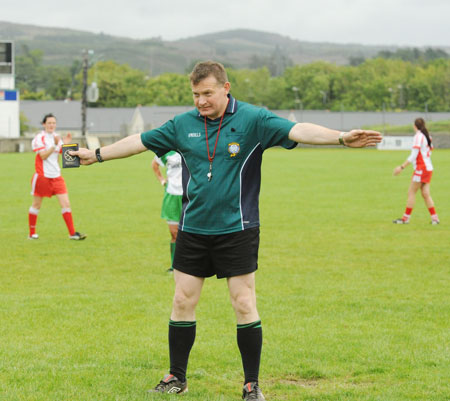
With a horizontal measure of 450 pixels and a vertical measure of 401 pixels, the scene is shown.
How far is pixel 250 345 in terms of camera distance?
18.3 ft

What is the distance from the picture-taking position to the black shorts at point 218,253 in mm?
5473

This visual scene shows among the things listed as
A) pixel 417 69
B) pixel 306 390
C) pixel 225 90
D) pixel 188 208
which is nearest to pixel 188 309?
pixel 188 208

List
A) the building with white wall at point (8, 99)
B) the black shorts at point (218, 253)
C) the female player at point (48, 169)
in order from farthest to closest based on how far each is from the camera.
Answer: the building with white wall at point (8, 99), the female player at point (48, 169), the black shorts at point (218, 253)

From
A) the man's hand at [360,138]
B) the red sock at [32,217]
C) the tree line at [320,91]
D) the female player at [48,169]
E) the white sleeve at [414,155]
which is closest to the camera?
the man's hand at [360,138]

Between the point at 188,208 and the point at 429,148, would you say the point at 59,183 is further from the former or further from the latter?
the point at 188,208

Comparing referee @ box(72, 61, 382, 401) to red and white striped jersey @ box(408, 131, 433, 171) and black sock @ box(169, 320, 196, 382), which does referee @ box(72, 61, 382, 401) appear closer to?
black sock @ box(169, 320, 196, 382)

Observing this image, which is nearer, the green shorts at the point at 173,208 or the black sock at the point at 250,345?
the black sock at the point at 250,345

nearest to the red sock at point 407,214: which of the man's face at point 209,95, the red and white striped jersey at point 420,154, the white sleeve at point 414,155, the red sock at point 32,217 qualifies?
the red and white striped jersey at point 420,154

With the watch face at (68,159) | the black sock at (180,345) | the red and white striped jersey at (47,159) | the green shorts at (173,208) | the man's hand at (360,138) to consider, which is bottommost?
the black sock at (180,345)

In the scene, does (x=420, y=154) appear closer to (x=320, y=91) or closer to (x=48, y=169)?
(x=48, y=169)

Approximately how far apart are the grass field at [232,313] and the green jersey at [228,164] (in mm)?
1296

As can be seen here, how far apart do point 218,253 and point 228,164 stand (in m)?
0.64

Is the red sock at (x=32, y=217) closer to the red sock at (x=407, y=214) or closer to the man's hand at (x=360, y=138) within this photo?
the red sock at (x=407, y=214)

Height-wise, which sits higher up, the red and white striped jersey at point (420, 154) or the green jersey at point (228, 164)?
the green jersey at point (228, 164)
